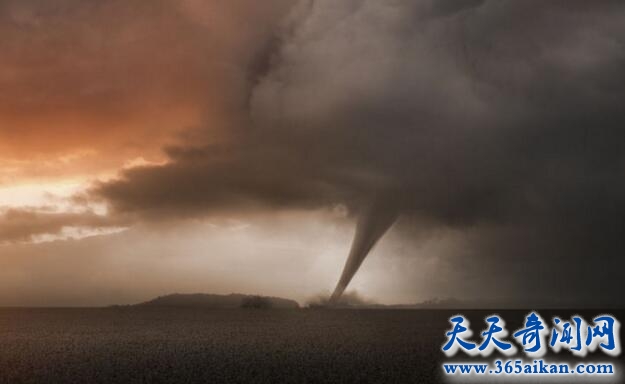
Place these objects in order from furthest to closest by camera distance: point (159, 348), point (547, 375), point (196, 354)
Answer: point (159, 348)
point (196, 354)
point (547, 375)

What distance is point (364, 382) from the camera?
4009 centimetres

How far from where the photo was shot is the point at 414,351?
62938mm

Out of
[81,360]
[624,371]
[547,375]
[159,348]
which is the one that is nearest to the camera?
[547,375]

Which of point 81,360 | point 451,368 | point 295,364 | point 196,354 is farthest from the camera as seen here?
point 196,354

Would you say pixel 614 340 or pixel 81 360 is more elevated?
pixel 614 340

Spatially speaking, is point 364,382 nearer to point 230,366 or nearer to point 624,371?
point 230,366

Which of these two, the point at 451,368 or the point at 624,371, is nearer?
the point at 624,371

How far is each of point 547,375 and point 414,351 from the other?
78.1 ft

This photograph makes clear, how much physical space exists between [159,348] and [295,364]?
82.2ft

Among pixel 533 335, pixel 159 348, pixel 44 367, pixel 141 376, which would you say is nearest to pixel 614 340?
pixel 533 335

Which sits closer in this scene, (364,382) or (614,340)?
(614,340)

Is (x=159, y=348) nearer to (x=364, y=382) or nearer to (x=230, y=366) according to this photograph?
(x=230, y=366)

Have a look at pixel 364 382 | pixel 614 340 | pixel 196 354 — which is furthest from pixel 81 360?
pixel 614 340

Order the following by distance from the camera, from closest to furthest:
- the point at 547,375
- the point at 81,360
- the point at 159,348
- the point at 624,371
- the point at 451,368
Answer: the point at 547,375 < the point at 624,371 < the point at 451,368 < the point at 81,360 < the point at 159,348
